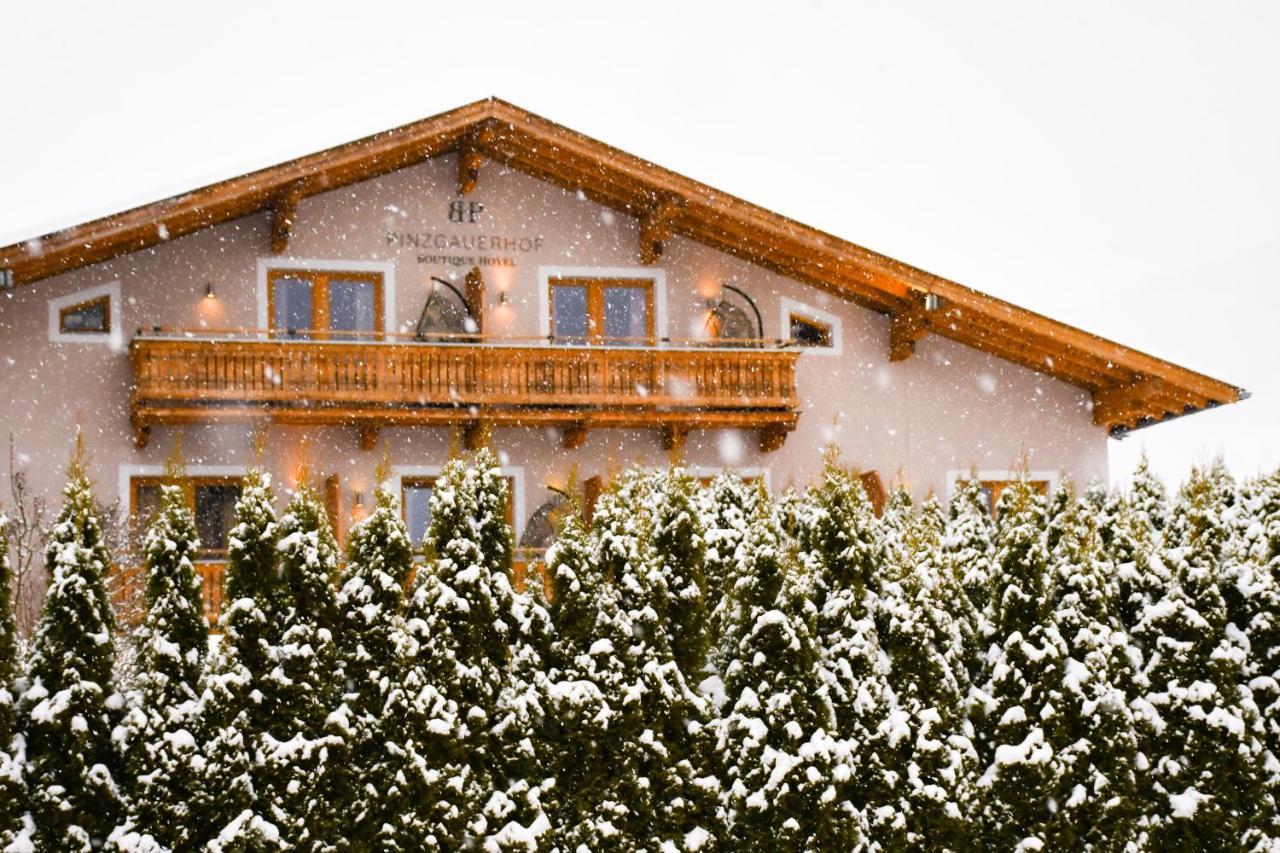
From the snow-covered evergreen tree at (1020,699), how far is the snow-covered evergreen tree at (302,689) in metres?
5.30

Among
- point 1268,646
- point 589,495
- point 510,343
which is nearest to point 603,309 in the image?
point 510,343

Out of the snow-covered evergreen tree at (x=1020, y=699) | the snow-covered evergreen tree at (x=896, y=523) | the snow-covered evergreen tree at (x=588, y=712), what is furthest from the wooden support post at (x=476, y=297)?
the snow-covered evergreen tree at (x=1020, y=699)

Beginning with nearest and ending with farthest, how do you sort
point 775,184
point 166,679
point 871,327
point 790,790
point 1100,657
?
point 166,679, point 790,790, point 1100,657, point 871,327, point 775,184

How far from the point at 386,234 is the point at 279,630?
11.6 meters

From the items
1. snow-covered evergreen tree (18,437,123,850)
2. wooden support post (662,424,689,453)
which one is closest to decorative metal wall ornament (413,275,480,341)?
wooden support post (662,424,689,453)

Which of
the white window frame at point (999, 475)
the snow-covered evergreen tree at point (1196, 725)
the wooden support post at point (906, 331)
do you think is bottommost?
the snow-covered evergreen tree at point (1196, 725)

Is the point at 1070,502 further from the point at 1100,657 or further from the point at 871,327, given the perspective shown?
the point at 871,327

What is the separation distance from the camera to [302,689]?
11.5 m

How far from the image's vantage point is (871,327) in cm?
2403

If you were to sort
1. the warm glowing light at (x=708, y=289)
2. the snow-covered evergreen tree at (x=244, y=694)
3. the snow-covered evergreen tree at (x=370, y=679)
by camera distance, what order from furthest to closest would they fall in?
the warm glowing light at (x=708, y=289)
the snow-covered evergreen tree at (x=370, y=679)
the snow-covered evergreen tree at (x=244, y=694)

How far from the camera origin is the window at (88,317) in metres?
21.1

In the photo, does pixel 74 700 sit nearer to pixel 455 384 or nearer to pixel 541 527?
pixel 455 384

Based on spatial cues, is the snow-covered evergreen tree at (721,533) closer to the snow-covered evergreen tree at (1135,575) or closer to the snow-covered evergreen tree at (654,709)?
the snow-covered evergreen tree at (654,709)

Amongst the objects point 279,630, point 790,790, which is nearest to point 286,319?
point 279,630
